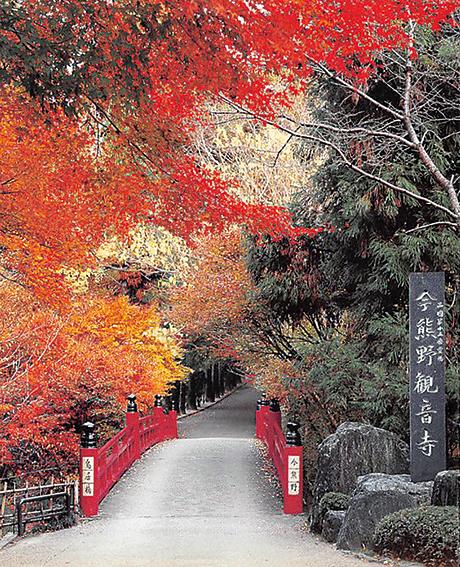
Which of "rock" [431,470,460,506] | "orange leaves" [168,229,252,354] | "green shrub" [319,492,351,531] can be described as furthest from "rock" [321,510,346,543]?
"orange leaves" [168,229,252,354]

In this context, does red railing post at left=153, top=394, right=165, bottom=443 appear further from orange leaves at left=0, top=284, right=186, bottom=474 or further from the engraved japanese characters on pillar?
the engraved japanese characters on pillar

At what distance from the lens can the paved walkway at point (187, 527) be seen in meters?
7.80

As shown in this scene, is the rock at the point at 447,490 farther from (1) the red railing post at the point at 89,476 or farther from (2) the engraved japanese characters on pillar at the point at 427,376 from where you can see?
(1) the red railing post at the point at 89,476

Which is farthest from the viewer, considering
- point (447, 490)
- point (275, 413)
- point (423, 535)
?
point (275, 413)

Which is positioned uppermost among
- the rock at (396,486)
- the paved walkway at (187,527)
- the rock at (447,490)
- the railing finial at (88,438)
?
the railing finial at (88,438)

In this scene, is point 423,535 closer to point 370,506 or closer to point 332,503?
point 370,506

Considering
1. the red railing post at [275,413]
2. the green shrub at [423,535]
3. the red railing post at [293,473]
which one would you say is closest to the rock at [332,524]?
the green shrub at [423,535]

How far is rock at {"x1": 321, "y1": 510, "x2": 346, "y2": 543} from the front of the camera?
863 cm

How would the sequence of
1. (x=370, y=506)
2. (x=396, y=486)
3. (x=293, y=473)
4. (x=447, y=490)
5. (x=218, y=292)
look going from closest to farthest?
1. (x=447, y=490)
2. (x=370, y=506)
3. (x=396, y=486)
4. (x=293, y=473)
5. (x=218, y=292)

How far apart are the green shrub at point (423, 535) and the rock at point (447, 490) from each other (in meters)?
0.19

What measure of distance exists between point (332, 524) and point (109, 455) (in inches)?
233

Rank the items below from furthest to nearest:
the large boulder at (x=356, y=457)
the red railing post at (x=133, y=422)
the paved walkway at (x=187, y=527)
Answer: the red railing post at (x=133, y=422) < the large boulder at (x=356, y=457) < the paved walkway at (x=187, y=527)

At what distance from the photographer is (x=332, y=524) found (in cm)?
873

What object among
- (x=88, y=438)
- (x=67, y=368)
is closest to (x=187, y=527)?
(x=88, y=438)
